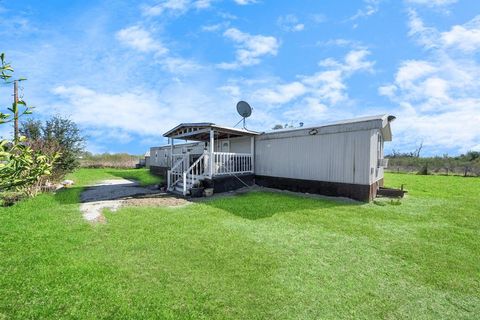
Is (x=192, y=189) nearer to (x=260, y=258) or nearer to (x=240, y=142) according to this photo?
(x=240, y=142)

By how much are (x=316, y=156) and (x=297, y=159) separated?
A: 0.95 metres

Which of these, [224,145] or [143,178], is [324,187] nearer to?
[224,145]

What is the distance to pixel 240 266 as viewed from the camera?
381cm

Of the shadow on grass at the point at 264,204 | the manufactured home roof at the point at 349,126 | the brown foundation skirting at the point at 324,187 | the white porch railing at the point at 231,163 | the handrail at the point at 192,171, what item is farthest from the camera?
the white porch railing at the point at 231,163

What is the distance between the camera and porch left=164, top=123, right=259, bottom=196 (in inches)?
422

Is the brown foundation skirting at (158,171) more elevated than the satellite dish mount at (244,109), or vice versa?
the satellite dish mount at (244,109)

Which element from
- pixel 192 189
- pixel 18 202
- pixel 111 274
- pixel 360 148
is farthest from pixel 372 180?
pixel 18 202

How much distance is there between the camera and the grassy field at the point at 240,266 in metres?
2.85

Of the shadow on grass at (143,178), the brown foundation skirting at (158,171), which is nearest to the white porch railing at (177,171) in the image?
the shadow on grass at (143,178)

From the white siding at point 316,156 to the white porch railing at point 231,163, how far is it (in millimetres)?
507

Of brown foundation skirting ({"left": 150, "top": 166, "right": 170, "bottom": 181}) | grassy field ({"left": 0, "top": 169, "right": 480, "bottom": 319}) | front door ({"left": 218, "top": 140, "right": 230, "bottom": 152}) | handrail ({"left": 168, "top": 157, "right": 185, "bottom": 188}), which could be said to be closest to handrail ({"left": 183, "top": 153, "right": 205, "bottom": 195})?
handrail ({"left": 168, "top": 157, "right": 185, "bottom": 188})

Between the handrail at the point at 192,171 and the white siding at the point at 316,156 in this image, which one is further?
the handrail at the point at 192,171

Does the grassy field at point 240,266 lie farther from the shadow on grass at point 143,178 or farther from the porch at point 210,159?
the shadow on grass at point 143,178

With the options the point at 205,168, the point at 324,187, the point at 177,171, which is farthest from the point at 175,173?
the point at 324,187
